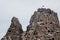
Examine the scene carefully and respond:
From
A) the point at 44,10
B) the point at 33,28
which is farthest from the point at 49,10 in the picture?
the point at 33,28

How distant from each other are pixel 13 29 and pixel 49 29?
46.1ft

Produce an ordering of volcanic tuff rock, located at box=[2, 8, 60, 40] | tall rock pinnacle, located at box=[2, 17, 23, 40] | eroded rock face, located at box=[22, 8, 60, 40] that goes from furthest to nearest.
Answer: tall rock pinnacle, located at box=[2, 17, 23, 40] < volcanic tuff rock, located at box=[2, 8, 60, 40] < eroded rock face, located at box=[22, 8, 60, 40]

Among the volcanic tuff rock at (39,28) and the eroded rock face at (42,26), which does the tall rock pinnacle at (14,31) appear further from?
the eroded rock face at (42,26)

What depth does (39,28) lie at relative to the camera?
4818 inches

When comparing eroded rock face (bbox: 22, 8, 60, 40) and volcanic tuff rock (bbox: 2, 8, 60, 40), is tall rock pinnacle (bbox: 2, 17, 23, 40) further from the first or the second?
eroded rock face (bbox: 22, 8, 60, 40)

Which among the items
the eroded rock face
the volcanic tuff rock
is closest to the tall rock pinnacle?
the volcanic tuff rock

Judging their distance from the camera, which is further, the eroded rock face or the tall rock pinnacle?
the tall rock pinnacle

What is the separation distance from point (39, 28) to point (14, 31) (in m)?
11.2

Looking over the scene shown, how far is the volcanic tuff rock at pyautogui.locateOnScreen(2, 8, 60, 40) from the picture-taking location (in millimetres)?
120812

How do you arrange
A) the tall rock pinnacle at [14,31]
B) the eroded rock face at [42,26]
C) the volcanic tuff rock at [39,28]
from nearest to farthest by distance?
the eroded rock face at [42,26]
the volcanic tuff rock at [39,28]
the tall rock pinnacle at [14,31]

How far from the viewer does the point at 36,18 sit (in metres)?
129

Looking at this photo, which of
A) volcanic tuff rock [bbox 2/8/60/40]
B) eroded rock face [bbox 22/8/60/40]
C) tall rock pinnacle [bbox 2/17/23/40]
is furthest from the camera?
tall rock pinnacle [bbox 2/17/23/40]

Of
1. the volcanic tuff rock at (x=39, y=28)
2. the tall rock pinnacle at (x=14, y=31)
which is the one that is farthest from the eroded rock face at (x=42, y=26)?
the tall rock pinnacle at (x=14, y=31)

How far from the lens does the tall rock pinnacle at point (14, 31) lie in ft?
417
